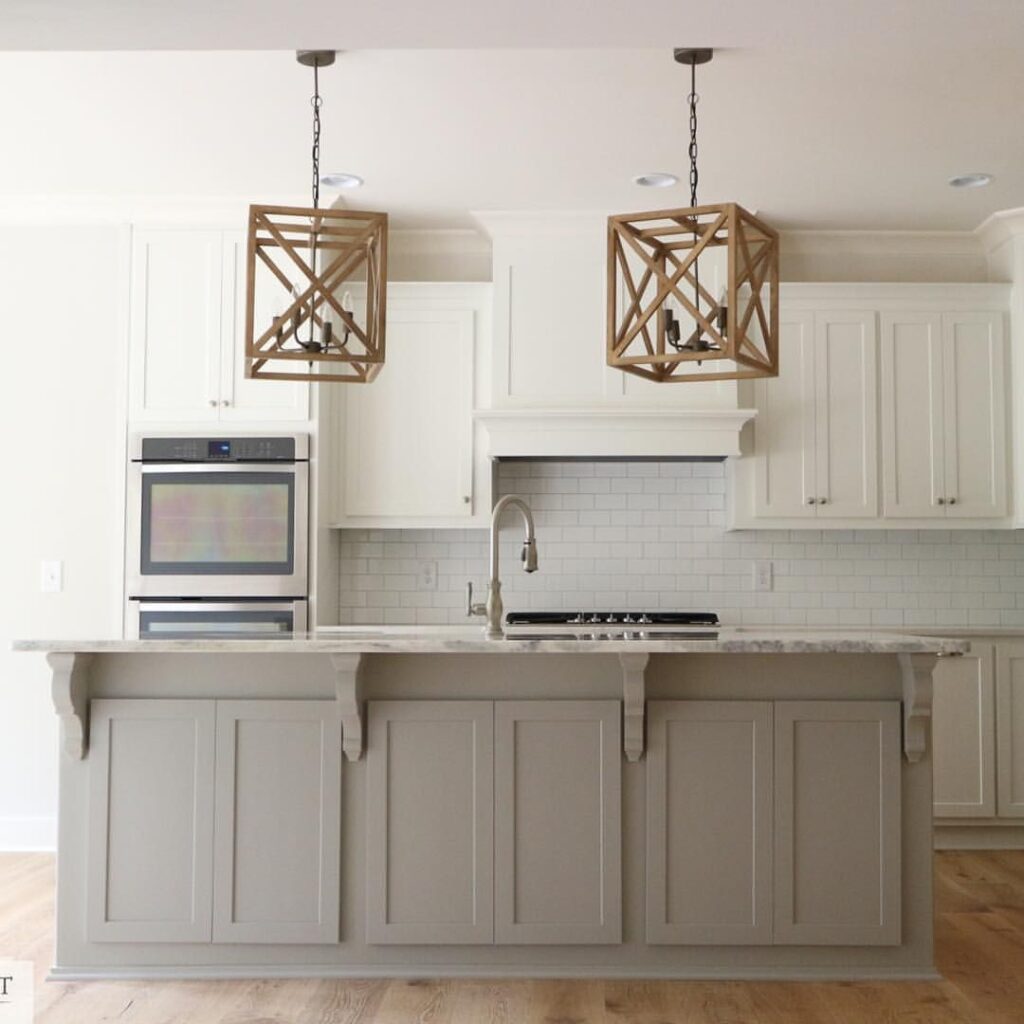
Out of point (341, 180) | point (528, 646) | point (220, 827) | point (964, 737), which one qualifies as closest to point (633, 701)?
point (528, 646)

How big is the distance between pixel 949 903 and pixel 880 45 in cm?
280

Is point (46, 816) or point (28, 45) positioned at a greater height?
point (28, 45)

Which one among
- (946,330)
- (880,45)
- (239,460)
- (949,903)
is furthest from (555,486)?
(880,45)

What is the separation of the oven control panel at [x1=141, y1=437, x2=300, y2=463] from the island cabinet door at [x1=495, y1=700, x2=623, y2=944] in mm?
2014

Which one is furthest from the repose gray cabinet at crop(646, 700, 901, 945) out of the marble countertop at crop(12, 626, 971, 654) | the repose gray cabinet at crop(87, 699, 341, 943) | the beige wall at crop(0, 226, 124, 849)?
the beige wall at crop(0, 226, 124, 849)

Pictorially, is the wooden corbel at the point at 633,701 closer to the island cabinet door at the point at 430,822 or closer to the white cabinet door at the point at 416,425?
the island cabinet door at the point at 430,822

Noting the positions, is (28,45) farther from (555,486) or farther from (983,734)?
(983,734)

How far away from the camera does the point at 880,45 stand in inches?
123

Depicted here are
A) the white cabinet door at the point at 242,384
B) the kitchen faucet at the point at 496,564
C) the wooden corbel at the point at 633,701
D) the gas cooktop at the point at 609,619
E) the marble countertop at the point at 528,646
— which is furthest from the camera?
the gas cooktop at the point at 609,619

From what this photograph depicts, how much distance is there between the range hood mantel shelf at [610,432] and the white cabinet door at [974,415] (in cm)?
93

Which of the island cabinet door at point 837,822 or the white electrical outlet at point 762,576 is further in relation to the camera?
the white electrical outlet at point 762,576

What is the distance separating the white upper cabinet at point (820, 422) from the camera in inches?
208

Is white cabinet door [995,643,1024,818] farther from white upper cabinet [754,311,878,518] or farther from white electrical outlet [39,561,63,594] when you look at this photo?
white electrical outlet [39,561,63,594]

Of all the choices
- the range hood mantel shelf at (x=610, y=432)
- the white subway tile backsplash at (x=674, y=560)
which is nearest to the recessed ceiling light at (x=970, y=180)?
the range hood mantel shelf at (x=610, y=432)
